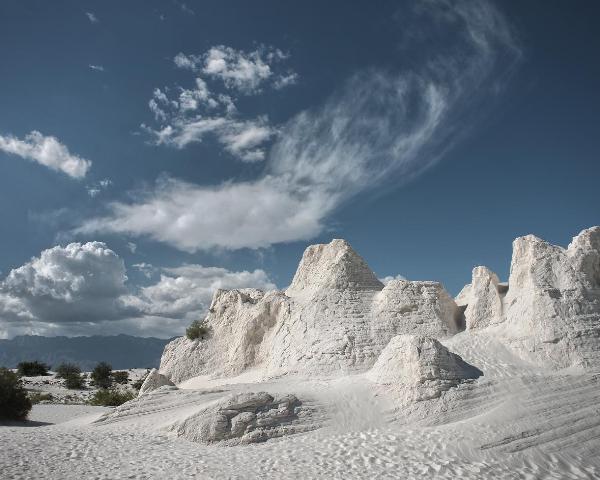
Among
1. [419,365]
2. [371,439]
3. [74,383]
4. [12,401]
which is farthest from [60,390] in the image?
[419,365]

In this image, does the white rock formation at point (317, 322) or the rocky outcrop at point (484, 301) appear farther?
the rocky outcrop at point (484, 301)

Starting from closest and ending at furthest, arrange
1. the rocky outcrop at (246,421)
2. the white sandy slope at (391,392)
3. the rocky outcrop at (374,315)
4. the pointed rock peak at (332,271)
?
the white sandy slope at (391,392), the rocky outcrop at (246,421), the rocky outcrop at (374,315), the pointed rock peak at (332,271)

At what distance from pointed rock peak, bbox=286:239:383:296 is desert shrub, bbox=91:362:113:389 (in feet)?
75.1

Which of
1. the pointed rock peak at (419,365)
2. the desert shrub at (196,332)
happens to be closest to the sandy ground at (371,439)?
the pointed rock peak at (419,365)

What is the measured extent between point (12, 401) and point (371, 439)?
13.7 meters

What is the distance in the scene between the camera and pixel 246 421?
1459 cm

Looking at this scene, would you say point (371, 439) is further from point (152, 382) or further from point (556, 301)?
point (152, 382)

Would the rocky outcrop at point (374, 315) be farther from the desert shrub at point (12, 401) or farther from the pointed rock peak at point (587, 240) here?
the desert shrub at point (12, 401)

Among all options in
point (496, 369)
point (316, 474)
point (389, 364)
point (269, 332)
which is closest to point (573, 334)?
point (496, 369)

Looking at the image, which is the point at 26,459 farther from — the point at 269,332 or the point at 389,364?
the point at 269,332

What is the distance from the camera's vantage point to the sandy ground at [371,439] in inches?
470

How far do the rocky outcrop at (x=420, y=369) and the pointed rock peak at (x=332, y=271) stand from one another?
26.5 feet

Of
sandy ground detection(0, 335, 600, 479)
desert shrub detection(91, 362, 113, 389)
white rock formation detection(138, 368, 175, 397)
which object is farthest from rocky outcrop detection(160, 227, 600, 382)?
desert shrub detection(91, 362, 113, 389)

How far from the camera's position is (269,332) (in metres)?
27.2
